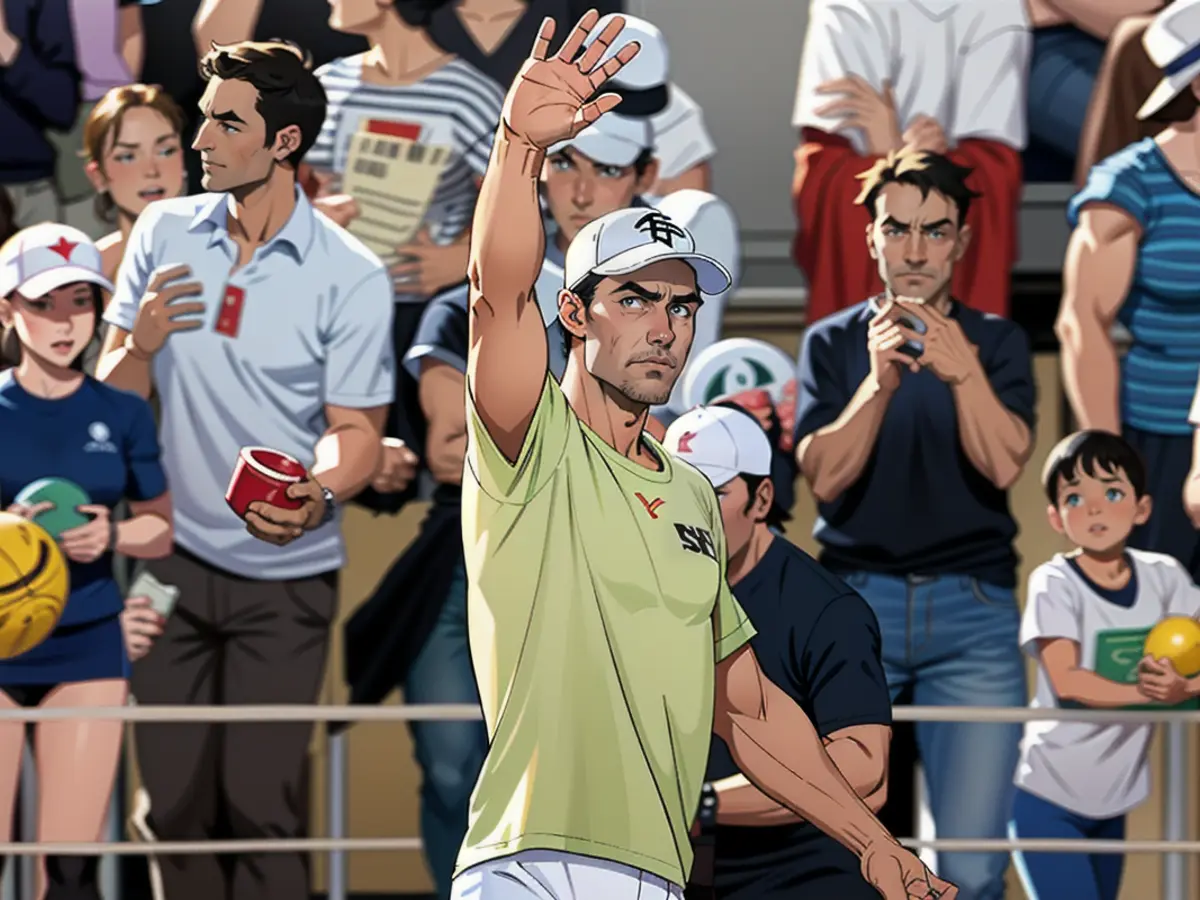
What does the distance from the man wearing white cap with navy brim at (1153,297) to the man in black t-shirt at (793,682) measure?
118cm

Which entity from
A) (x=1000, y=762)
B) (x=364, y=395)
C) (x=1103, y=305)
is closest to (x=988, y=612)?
(x=1000, y=762)

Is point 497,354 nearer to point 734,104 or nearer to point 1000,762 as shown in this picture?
point 1000,762

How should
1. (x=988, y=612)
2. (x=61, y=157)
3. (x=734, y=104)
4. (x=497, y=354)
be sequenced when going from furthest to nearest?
1. (x=734, y=104)
2. (x=61, y=157)
3. (x=988, y=612)
4. (x=497, y=354)

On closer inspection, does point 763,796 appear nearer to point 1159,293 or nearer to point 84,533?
point 84,533

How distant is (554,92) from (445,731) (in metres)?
2.29

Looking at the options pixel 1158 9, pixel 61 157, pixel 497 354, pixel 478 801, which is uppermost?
pixel 1158 9

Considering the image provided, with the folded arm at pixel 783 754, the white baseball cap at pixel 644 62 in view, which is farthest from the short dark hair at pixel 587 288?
the white baseball cap at pixel 644 62

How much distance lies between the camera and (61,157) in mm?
5484

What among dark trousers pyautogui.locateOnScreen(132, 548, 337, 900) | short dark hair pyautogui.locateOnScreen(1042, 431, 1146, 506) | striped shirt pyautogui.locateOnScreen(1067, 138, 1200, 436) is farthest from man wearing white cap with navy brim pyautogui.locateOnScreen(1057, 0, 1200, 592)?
dark trousers pyautogui.locateOnScreen(132, 548, 337, 900)

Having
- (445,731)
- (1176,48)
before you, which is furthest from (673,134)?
(445,731)

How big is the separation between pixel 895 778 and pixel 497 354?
2.96 metres

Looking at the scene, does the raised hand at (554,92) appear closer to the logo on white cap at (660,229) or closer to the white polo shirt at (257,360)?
the logo on white cap at (660,229)

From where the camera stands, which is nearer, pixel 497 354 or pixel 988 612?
pixel 497 354

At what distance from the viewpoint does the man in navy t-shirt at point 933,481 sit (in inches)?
197
